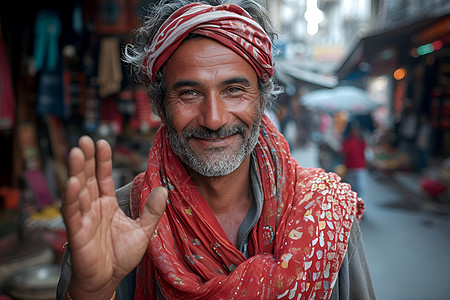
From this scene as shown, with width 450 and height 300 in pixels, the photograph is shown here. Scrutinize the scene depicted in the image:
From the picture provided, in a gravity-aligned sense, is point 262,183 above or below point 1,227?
above

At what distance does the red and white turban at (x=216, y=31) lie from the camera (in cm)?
136

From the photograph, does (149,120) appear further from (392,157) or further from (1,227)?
(392,157)

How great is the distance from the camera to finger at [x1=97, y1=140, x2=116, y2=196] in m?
1.00

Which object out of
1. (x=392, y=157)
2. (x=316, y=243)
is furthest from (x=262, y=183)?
(x=392, y=157)

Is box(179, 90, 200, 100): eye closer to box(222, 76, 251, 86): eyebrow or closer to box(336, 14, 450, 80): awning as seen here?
box(222, 76, 251, 86): eyebrow

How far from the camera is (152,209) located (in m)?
1.08

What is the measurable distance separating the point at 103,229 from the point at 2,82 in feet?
12.5

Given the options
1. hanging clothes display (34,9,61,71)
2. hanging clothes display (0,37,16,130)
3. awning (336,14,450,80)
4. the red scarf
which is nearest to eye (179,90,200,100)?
the red scarf

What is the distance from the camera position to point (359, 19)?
25.0m

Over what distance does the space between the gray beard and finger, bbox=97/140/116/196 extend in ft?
1.40

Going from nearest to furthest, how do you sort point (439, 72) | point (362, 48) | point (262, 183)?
1. point (262, 183)
2. point (362, 48)
3. point (439, 72)

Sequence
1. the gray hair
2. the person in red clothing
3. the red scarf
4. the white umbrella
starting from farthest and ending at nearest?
1. the white umbrella
2. the person in red clothing
3. the gray hair
4. the red scarf

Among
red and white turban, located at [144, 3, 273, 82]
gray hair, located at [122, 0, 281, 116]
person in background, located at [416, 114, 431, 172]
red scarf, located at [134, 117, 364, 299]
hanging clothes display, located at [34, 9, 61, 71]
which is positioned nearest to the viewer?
red scarf, located at [134, 117, 364, 299]

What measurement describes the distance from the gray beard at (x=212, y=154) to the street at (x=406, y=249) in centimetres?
327
